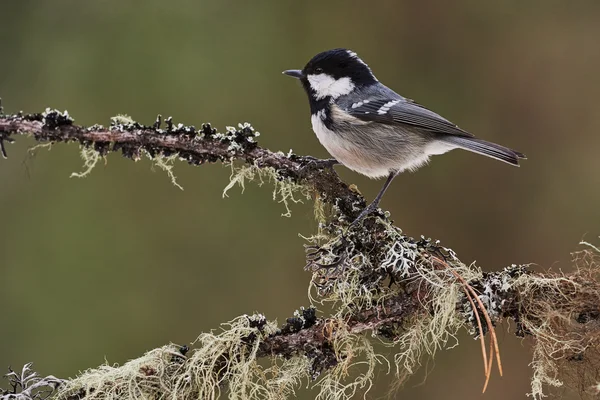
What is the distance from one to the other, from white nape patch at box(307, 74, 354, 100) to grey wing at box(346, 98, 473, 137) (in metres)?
0.06

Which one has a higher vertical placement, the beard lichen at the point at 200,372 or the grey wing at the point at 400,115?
the grey wing at the point at 400,115

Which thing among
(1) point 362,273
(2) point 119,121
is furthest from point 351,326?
(2) point 119,121

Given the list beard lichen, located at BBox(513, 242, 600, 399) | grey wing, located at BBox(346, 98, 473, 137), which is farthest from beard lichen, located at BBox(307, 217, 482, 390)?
grey wing, located at BBox(346, 98, 473, 137)

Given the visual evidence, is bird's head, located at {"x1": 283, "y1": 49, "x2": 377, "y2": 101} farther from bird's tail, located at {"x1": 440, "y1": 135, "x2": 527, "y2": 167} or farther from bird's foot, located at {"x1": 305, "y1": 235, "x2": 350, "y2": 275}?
bird's foot, located at {"x1": 305, "y1": 235, "x2": 350, "y2": 275}

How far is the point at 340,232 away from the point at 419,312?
0.24m

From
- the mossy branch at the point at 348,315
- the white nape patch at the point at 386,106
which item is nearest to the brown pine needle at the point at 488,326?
the mossy branch at the point at 348,315

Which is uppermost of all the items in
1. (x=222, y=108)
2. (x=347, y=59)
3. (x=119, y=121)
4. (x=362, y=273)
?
(x=222, y=108)

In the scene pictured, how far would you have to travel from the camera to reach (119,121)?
4.59 ft

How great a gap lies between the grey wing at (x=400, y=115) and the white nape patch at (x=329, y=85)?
6 centimetres

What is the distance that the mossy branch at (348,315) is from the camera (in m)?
1.21

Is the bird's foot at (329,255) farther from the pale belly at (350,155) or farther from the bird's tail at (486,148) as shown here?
the bird's tail at (486,148)

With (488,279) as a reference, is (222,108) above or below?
above

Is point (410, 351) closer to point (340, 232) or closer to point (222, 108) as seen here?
point (340, 232)

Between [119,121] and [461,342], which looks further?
[461,342]
